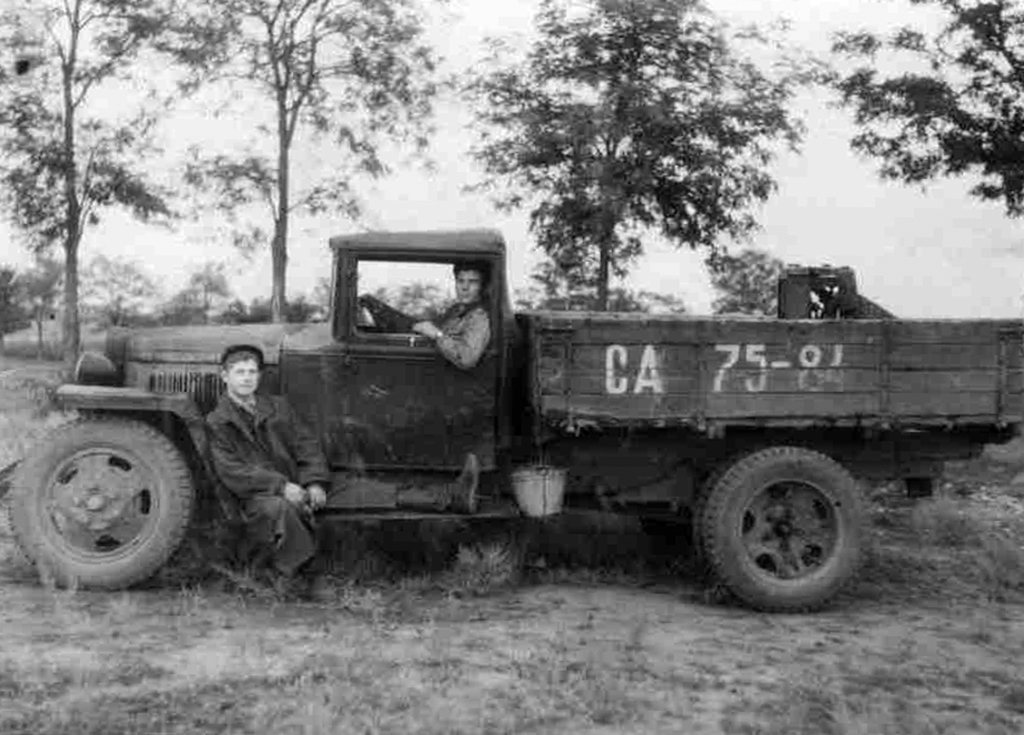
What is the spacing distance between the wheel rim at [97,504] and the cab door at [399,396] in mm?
954

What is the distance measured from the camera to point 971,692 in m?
4.57

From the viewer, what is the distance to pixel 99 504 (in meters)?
5.77

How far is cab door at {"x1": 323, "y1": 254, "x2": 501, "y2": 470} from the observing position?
608cm

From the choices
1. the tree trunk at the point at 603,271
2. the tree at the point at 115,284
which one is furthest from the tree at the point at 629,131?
the tree at the point at 115,284

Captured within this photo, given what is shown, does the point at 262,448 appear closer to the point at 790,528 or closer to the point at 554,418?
the point at 554,418

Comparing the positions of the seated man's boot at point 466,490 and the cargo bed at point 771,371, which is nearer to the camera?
the cargo bed at point 771,371

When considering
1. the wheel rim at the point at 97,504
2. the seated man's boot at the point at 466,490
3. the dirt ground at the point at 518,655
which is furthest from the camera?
the seated man's boot at the point at 466,490

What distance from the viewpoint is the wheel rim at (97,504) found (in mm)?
5773

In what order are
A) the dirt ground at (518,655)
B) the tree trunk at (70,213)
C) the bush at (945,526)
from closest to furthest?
1. the dirt ground at (518,655)
2. the bush at (945,526)
3. the tree trunk at (70,213)

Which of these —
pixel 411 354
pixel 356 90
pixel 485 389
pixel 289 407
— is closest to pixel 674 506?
pixel 485 389

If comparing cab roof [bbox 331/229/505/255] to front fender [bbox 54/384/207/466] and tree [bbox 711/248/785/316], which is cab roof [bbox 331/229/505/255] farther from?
tree [bbox 711/248/785/316]

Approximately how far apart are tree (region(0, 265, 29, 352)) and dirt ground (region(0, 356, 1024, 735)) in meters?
59.9

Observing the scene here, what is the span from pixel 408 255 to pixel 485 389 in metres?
0.79

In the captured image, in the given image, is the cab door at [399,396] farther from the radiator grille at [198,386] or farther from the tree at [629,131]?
the tree at [629,131]
